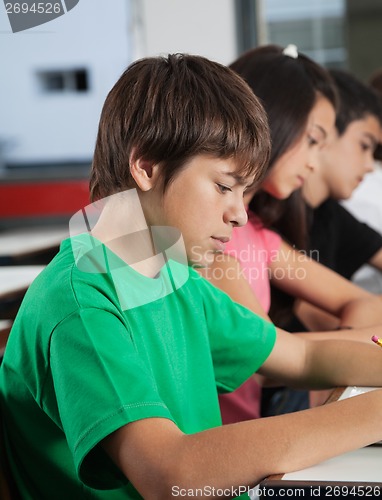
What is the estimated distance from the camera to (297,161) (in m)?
1.75

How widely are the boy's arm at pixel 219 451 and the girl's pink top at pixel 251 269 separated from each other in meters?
0.80

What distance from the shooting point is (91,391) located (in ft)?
2.91

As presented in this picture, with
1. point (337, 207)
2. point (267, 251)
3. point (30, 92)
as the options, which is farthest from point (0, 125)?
point (267, 251)

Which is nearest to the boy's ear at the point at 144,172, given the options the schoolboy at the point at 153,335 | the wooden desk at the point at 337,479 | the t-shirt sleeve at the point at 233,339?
the schoolboy at the point at 153,335

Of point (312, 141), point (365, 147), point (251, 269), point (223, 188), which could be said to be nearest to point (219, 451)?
point (223, 188)

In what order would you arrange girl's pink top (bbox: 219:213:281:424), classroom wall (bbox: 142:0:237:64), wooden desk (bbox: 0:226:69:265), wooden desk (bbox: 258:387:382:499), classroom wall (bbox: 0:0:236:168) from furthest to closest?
classroom wall (bbox: 0:0:236:168) < classroom wall (bbox: 142:0:237:64) < wooden desk (bbox: 0:226:69:265) < girl's pink top (bbox: 219:213:281:424) < wooden desk (bbox: 258:387:382:499)

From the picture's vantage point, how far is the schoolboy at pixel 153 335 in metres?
0.88

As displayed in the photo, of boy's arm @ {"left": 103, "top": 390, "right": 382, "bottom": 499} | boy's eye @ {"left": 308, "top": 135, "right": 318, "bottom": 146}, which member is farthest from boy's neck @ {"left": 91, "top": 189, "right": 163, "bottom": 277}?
boy's eye @ {"left": 308, "top": 135, "right": 318, "bottom": 146}

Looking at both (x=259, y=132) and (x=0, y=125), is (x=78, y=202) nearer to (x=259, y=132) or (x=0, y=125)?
(x=0, y=125)

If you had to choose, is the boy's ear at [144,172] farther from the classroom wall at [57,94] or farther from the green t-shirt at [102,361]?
the classroom wall at [57,94]

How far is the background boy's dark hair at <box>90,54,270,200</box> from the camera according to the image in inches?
40.8

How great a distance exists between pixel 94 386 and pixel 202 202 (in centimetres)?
29

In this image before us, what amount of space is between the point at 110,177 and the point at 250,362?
37cm

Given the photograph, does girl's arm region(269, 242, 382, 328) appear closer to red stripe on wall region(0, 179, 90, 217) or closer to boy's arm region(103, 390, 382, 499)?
boy's arm region(103, 390, 382, 499)
